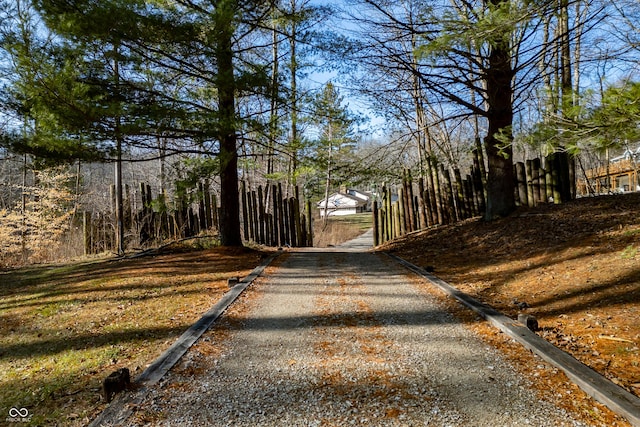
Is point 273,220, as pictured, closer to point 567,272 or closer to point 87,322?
point 87,322

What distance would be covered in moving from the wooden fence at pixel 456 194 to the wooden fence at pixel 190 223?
10.0 ft

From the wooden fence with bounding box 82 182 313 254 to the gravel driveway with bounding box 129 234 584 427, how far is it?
7.67 meters

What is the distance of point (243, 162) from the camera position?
1022 centimetres

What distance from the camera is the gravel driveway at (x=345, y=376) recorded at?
2.18 meters

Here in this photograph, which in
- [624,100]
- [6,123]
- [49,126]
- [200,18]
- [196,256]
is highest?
[200,18]

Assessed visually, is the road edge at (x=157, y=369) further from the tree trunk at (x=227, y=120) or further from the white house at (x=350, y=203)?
the white house at (x=350, y=203)

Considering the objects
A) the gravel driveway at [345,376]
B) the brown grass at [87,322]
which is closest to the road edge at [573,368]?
the gravel driveway at [345,376]

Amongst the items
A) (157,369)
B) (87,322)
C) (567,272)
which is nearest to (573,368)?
(567,272)

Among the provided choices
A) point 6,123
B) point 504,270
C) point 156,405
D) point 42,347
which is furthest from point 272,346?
point 6,123

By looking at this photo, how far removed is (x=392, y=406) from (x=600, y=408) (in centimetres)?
111

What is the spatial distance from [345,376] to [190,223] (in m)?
9.94

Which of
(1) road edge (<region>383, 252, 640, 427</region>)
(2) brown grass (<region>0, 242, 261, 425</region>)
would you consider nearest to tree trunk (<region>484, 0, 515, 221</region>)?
(1) road edge (<region>383, 252, 640, 427</region>)

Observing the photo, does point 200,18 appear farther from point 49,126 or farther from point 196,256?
point 196,256

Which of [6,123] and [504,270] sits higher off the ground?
[6,123]
